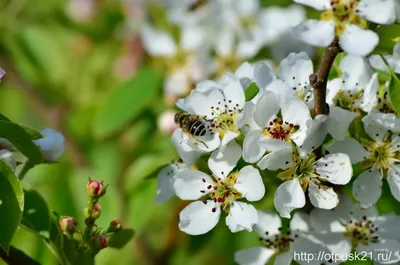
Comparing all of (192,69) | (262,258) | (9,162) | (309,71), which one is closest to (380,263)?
(262,258)

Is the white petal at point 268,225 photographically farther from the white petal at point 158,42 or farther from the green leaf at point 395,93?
the white petal at point 158,42

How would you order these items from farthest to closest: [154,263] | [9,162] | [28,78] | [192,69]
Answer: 1. [28,78]
2. [154,263]
3. [192,69]
4. [9,162]

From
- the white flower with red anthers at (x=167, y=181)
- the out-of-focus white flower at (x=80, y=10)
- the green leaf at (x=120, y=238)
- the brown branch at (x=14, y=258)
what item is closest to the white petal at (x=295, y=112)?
the white flower with red anthers at (x=167, y=181)

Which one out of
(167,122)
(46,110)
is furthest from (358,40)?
(46,110)

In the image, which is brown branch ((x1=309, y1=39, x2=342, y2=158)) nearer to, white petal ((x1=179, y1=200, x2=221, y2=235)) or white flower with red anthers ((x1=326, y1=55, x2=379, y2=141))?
white flower with red anthers ((x1=326, y1=55, x2=379, y2=141))

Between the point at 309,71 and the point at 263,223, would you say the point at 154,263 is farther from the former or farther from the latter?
the point at 309,71
